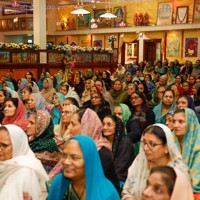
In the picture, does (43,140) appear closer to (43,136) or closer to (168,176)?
(43,136)

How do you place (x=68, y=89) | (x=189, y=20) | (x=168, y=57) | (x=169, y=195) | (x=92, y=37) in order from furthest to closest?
1. (x=92, y=37)
2. (x=168, y=57)
3. (x=189, y=20)
4. (x=68, y=89)
5. (x=169, y=195)

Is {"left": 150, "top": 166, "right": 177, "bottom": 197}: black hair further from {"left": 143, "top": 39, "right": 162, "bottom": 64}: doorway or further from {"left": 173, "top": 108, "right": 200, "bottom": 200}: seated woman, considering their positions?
{"left": 143, "top": 39, "right": 162, "bottom": 64}: doorway

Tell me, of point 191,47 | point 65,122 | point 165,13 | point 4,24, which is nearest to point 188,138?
point 65,122

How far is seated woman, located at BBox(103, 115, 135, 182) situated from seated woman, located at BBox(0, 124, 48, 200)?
1.01 meters

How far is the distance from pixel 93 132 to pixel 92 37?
54.3ft

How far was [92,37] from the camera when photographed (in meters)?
19.4

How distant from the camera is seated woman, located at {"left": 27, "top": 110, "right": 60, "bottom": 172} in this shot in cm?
→ 340

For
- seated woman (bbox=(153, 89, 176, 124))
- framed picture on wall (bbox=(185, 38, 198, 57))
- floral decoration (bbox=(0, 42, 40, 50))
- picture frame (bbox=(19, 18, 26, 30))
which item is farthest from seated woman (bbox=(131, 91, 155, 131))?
picture frame (bbox=(19, 18, 26, 30))

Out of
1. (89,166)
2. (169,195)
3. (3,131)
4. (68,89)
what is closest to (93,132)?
(3,131)

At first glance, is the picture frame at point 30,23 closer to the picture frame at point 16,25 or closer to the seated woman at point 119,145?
the picture frame at point 16,25

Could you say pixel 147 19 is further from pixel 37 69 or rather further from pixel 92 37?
pixel 37 69

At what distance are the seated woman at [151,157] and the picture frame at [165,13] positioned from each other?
569 inches

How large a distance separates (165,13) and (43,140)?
1417cm

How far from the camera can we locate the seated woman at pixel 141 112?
5.02 meters
